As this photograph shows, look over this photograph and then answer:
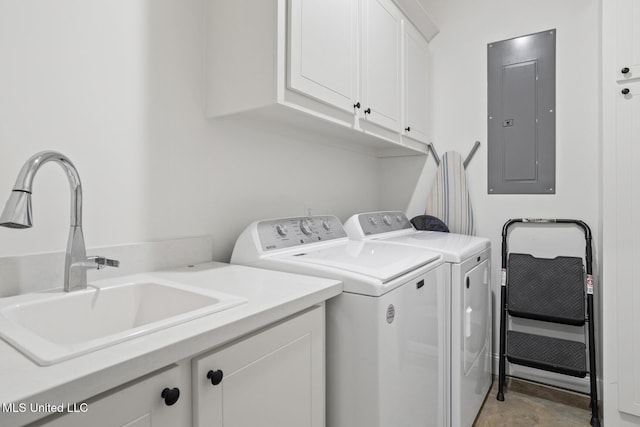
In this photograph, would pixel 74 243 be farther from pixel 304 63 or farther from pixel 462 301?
pixel 462 301

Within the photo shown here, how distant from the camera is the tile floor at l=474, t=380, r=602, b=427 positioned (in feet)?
6.46

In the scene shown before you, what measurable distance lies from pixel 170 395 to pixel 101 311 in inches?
20.6

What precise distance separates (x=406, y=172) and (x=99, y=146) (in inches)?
86.4

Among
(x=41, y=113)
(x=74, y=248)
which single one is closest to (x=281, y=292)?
(x=74, y=248)

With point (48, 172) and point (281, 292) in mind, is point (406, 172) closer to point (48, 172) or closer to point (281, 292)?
point (281, 292)

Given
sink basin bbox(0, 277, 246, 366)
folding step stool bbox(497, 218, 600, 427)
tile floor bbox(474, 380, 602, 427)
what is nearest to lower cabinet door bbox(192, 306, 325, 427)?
sink basin bbox(0, 277, 246, 366)

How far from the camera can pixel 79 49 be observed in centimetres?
115

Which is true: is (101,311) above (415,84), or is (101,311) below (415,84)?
below

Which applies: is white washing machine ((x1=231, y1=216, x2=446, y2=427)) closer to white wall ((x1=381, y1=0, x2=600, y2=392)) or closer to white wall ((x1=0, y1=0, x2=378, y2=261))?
white wall ((x1=0, y1=0, x2=378, y2=261))

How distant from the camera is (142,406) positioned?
0.65 m

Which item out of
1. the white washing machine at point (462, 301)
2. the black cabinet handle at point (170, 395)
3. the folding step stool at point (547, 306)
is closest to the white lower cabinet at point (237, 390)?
the black cabinet handle at point (170, 395)

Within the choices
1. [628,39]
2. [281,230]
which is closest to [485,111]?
[628,39]

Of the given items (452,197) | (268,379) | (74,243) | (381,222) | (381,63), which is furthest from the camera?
(452,197)

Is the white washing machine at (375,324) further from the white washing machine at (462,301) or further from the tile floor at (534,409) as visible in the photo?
the tile floor at (534,409)
